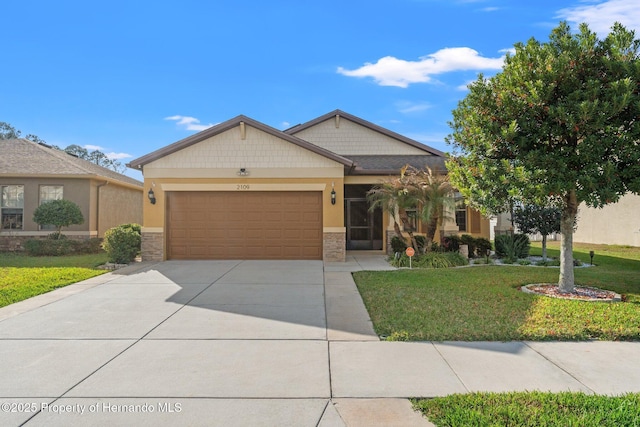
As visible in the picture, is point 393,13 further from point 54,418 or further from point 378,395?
point 54,418

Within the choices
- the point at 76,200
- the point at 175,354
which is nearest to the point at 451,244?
the point at 175,354

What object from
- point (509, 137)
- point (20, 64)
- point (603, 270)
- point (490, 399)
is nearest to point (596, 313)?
point (509, 137)

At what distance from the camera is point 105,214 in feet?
60.8

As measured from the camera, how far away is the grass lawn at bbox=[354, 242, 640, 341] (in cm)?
542

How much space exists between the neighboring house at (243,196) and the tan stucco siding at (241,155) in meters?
0.03

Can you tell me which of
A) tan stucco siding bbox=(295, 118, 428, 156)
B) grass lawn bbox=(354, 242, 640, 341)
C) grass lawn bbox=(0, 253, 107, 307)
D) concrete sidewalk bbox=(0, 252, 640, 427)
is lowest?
concrete sidewalk bbox=(0, 252, 640, 427)

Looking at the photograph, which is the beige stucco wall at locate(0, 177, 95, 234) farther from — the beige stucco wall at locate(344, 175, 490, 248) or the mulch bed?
the mulch bed

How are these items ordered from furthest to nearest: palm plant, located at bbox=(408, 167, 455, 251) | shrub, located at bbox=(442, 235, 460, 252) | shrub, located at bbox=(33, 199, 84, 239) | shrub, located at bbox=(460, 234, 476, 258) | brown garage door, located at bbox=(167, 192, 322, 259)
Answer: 1. shrub, located at bbox=(33, 199, 84, 239)
2. shrub, located at bbox=(460, 234, 476, 258)
3. shrub, located at bbox=(442, 235, 460, 252)
4. brown garage door, located at bbox=(167, 192, 322, 259)
5. palm plant, located at bbox=(408, 167, 455, 251)

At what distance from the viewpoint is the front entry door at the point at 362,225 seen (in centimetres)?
1667

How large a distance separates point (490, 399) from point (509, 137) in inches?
213

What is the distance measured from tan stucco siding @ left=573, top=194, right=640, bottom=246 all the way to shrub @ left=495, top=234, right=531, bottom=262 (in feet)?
28.3

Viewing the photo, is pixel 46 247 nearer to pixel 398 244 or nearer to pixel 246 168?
pixel 246 168

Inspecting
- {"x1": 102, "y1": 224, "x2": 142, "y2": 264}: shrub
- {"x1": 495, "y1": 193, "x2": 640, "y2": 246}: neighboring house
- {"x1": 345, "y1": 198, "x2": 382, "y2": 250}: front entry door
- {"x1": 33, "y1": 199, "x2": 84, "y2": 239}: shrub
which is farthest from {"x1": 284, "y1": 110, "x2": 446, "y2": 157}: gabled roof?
{"x1": 33, "y1": 199, "x2": 84, "y2": 239}: shrub

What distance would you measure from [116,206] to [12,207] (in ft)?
13.9
